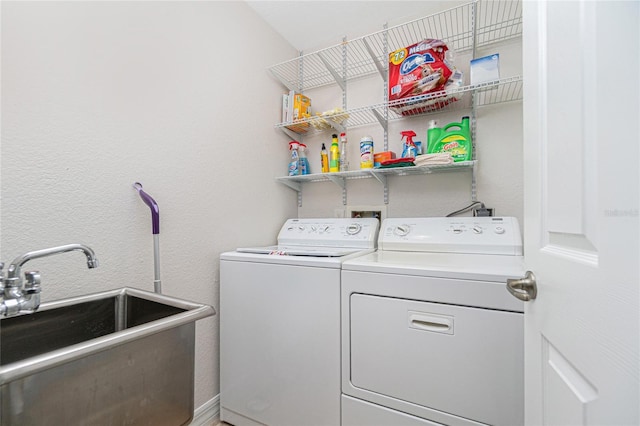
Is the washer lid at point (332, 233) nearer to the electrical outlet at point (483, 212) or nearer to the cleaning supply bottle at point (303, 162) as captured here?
the cleaning supply bottle at point (303, 162)

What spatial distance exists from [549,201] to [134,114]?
1.59 metres

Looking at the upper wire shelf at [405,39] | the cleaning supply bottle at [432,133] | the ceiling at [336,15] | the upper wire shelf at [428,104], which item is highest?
the ceiling at [336,15]

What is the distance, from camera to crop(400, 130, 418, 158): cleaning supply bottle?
1800 mm

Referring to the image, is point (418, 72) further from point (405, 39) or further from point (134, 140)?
point (134, 140)

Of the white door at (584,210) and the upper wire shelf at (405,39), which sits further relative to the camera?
the upper wire shelf at (405,39)

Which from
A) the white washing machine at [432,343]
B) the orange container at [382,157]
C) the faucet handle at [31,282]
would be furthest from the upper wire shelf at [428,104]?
the faucet handle at [31,282]

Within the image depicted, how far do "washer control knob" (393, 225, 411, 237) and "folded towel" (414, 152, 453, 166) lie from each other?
0.39m

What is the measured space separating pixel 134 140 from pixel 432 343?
5.11 ft

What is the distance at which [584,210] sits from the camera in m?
0.48

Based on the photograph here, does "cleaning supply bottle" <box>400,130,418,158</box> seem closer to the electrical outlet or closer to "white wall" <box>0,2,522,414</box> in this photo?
"white wall" <box>0,2,522,414</box>

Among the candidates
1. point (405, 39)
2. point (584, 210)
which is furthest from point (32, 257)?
point (405, 39)

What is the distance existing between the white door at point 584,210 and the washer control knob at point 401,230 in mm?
995

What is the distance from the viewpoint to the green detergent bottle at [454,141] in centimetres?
163

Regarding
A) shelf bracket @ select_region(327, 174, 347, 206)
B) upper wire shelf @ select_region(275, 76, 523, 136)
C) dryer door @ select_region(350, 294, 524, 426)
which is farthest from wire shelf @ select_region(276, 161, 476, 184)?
dryer door @ select_region(350, 294, 524, 426)
